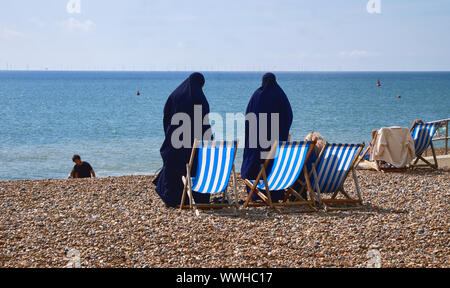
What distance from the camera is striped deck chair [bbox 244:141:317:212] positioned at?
246 inches

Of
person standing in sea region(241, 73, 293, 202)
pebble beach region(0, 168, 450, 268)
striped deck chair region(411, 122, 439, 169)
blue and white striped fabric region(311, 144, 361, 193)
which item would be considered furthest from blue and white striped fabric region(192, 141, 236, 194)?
striped deck chair region(411, 122, 439, 169)

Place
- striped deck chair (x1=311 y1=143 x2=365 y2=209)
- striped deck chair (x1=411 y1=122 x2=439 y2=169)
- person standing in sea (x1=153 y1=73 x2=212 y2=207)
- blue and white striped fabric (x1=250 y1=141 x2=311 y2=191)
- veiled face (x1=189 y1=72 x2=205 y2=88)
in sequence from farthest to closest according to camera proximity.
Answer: striped deck chair (x1=411 y1=122 x2=439 y2=169) < veiled face (x1=189 y1=72 x2=205 y2=88) < person standing in sea (x1=153 y1=73 x2=212 y2=207) < striped deck chair (x1=311 y1=143 x2=365 y2=209) < blue and white striped fabric (x1=250 y1=141 x2=311 y2=191)

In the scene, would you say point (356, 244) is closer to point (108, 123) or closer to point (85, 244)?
point (85, 244)

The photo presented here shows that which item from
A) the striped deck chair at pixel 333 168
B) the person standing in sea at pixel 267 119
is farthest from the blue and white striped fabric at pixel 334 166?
the person standing in sea at pixel 267 119

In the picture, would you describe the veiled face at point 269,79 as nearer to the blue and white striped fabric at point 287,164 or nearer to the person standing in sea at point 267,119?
the person standing in sea at point 267,119

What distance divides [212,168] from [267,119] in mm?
1099

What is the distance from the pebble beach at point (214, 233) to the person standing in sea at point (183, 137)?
0.82 ft

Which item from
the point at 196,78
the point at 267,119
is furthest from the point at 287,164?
the point at 196,78

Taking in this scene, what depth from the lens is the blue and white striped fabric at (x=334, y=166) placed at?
258 inches

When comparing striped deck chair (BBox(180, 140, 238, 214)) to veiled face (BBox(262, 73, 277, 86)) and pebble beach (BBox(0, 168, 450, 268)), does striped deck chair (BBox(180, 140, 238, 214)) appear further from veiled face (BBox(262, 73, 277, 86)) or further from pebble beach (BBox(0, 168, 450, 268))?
veiled face (BBox(262, 73, 277, 86))

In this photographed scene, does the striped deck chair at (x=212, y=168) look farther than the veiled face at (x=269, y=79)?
No

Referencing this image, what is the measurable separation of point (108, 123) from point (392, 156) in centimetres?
3231

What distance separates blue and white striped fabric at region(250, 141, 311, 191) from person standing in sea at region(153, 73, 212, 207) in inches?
36.9

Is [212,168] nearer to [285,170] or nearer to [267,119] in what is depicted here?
[285,170]
